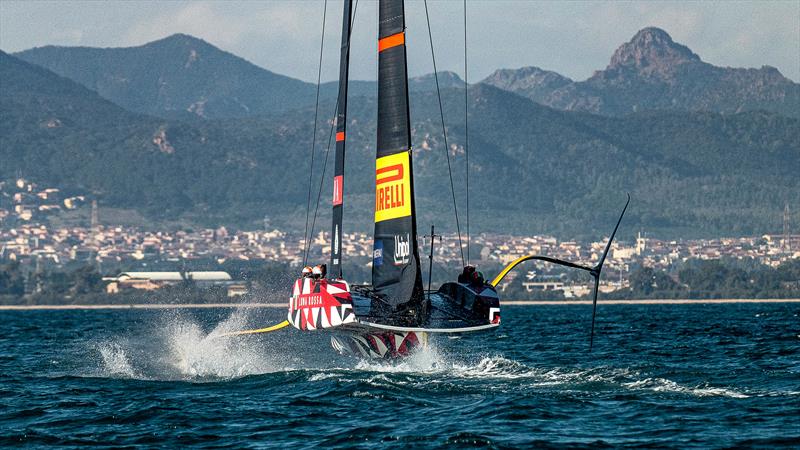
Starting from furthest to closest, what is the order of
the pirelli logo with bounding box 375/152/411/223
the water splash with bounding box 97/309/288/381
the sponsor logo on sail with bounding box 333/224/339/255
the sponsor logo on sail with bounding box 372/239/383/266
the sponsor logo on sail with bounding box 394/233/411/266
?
1. the sponsor logo on sail with bounding box 333/224/339/255
2. the water splash with bounding box 97/309/288/381
3. the sponsor logo on sail with bounding box 372/239/383/266
4. the sponsor logo on sail with bounding box 394/233/411/266
5. the pirelli logo with bounding box 375/152/411/223

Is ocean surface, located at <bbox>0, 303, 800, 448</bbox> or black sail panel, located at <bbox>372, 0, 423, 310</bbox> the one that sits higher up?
black sail panel, located at <bbox>372, 0, 423, 310</bbox>

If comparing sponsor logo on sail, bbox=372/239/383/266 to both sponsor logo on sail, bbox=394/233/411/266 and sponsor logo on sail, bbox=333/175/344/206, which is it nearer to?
sponsor logo on sail, bbox=394/233/411/266

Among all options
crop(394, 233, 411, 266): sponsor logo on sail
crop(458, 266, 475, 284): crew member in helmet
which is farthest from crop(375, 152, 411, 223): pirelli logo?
crop(458, 266, 475, 284): crew member in helmet

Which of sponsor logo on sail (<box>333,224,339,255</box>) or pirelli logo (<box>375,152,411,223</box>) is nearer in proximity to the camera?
pirelli logo (<box>375,152,411,223</box>)

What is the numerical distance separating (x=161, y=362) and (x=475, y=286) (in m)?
9.96

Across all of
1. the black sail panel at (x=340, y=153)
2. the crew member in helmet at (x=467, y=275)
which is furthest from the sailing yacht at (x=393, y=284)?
the black sail panel at (x=340, y=153)

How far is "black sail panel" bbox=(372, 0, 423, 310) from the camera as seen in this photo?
100 ft

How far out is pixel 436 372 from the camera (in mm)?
31266

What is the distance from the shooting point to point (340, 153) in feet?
120

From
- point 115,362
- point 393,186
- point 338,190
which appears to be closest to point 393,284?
point 393,186

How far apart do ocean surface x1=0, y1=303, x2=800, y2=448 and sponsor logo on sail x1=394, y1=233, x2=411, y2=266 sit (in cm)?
230

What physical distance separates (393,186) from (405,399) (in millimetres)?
5789

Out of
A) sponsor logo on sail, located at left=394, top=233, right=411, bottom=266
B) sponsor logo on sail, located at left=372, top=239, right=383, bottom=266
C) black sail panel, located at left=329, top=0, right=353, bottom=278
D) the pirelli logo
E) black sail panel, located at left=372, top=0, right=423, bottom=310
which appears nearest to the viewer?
the pirelli logo

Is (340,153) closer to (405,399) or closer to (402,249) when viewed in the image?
(402,249)
